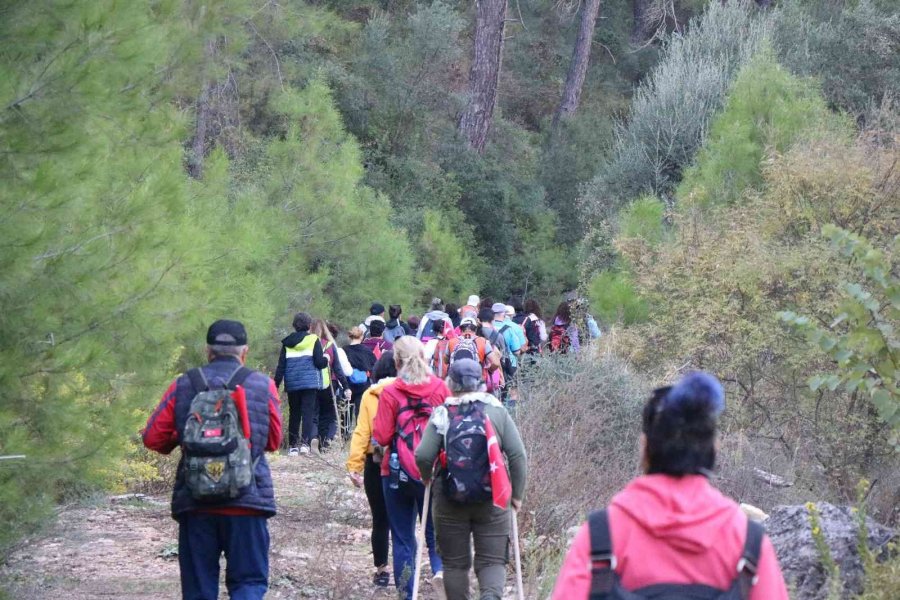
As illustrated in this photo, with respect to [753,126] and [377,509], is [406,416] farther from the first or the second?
[753,126]

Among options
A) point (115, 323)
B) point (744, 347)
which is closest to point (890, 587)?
point (115, 323)

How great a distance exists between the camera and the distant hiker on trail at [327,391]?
1455 cm

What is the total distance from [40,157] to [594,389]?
635 centimetres

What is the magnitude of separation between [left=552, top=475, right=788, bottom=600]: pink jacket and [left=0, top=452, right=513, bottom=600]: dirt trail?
4472 millimetres

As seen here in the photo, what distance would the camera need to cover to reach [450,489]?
626 centimetres

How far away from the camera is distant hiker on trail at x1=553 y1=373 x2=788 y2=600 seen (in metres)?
3.13

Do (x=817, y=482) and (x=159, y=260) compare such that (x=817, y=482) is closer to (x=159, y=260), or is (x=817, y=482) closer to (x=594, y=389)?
(x=594, y=389)

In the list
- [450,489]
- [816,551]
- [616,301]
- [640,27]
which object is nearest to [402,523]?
[450,489]

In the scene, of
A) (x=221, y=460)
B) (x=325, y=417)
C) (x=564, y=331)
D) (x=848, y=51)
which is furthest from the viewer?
(x=848, y=51)

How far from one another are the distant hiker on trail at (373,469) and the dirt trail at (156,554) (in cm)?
21

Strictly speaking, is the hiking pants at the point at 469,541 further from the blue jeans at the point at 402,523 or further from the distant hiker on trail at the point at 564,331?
the distant hiker on trail at the point at 564,331

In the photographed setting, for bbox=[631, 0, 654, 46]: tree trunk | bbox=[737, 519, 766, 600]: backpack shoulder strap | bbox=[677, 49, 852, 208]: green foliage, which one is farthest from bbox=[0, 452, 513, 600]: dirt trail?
bbox=[631, 0, 654, 46]: tree trunk

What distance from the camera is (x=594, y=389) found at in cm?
1141

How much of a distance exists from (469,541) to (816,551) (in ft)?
6.33
